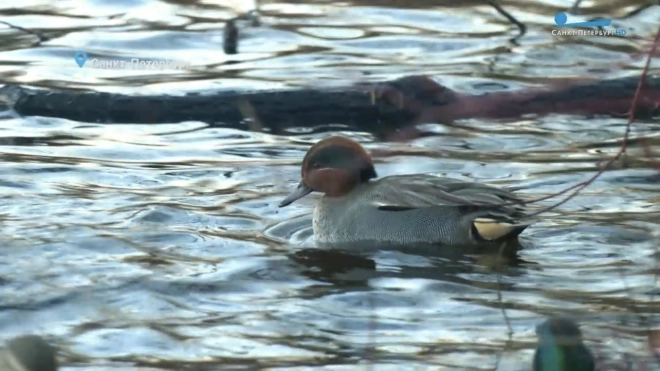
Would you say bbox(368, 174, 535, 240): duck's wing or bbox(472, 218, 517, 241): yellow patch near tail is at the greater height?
bbox(368, 174, 535, 240): duck's wing

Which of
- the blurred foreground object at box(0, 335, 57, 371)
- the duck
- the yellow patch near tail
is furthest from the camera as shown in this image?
the duck

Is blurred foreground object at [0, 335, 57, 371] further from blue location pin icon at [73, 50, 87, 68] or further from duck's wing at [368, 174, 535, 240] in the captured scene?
blue location pin icon at [73, 50, 87, 68]

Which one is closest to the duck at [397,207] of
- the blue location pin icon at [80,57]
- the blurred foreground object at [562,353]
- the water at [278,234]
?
the water at [278,234]

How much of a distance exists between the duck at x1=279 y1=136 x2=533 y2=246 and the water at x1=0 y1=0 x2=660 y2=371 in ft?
0.58

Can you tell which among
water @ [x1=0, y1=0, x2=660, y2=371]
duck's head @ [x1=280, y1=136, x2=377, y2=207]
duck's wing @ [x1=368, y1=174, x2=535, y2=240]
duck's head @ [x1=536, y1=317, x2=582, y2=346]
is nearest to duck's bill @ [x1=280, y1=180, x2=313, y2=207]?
duck's head @ [x1=280, y1=136, x2=377, y2=207]

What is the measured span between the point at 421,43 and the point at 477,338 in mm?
8069

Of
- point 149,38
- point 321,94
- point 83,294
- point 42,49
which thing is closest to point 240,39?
point 149,38

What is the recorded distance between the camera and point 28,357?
464 cm

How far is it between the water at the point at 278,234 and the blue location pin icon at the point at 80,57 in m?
0.10

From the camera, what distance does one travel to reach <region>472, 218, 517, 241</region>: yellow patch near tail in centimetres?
796

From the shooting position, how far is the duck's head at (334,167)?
8.57 m

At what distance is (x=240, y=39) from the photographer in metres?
14.3

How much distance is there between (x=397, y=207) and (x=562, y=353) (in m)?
3.65

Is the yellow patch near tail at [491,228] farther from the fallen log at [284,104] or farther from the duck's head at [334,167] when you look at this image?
the fallen log at [284,104]
